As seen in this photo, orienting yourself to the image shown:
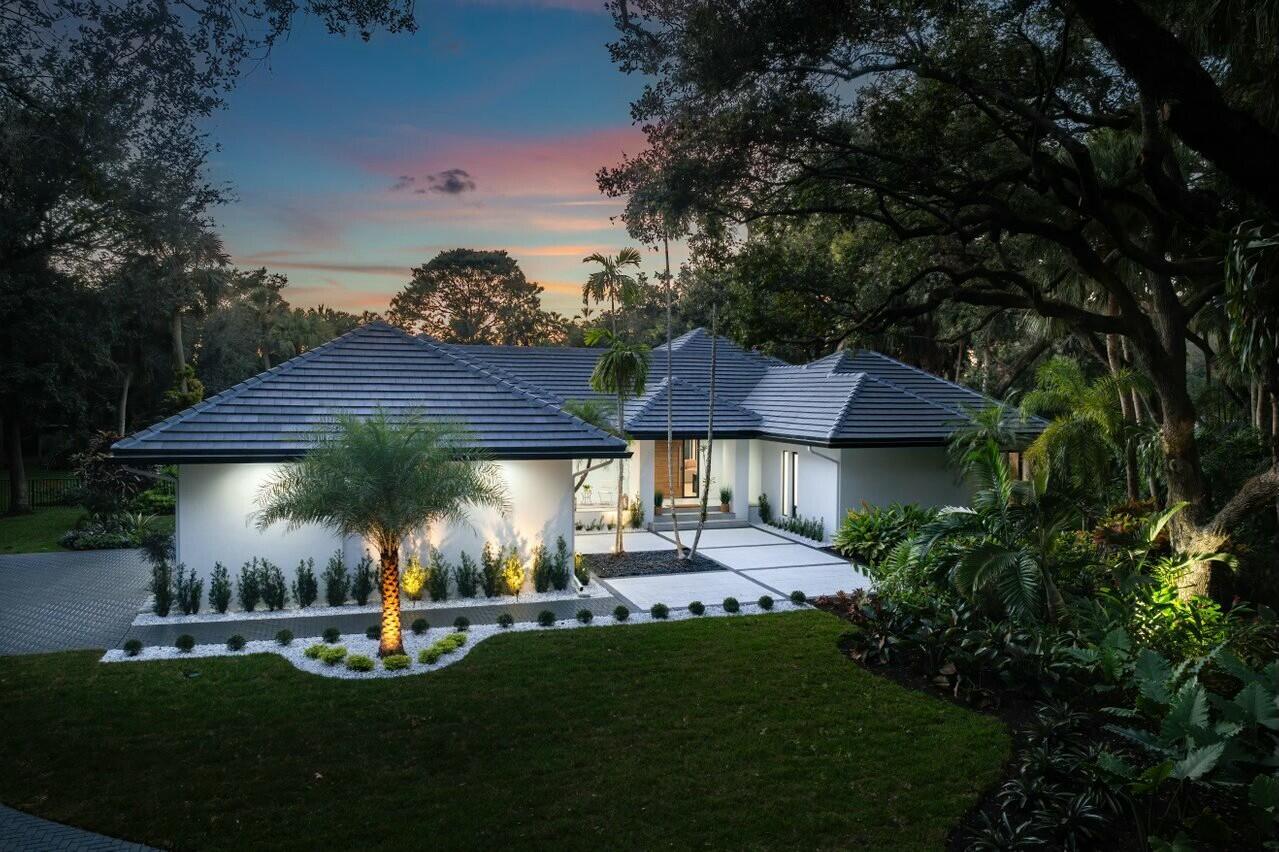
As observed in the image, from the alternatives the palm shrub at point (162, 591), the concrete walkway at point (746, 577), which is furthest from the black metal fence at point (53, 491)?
the concrete walkway at point (746, 577)

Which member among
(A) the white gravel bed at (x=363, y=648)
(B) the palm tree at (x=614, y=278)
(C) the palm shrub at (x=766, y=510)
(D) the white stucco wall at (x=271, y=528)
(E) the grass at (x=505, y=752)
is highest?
(B) the palm tree at (x=614, y=278)

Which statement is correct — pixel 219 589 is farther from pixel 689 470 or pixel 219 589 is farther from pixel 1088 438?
pixel 1088 438

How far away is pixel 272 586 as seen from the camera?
40.9 ft

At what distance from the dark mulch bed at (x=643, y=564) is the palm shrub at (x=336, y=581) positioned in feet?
15.0

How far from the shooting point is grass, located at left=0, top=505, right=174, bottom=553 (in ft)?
59.8

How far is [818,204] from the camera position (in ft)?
40.1

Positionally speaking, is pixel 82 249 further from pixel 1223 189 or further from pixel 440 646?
pixel 1223 189

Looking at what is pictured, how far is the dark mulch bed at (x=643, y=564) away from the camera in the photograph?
15484mm

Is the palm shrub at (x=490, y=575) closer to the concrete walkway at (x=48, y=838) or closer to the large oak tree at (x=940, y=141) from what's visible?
the large oak tree at (x=940, y=141)

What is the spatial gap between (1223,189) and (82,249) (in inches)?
558

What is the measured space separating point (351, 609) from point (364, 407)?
341cm

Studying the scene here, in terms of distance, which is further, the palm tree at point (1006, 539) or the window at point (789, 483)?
the window at point (789, 483)

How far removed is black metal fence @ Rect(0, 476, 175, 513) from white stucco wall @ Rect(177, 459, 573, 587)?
13.6m

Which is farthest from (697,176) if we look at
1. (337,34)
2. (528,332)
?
(528,332)
